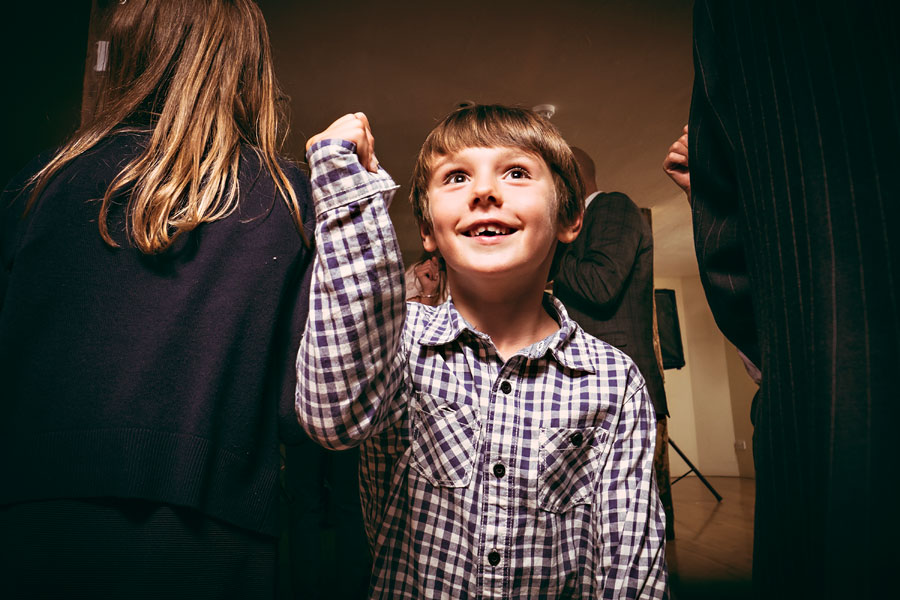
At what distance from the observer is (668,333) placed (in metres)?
3.45

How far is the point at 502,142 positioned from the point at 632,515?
1.94 ft

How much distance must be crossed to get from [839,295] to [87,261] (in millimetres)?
640

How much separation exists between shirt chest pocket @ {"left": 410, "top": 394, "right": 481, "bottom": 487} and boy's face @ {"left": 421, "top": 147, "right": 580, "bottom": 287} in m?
0.21

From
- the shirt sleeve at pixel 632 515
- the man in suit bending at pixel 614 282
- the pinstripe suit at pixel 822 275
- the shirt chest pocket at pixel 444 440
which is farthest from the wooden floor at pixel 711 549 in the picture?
the pinstripe suit at pixel 822 275

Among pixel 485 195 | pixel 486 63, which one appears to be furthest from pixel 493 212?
pixel 486 63

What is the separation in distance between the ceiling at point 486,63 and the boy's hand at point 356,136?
69.4 inches

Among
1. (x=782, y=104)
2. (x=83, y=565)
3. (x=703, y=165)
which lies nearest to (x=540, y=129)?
(x=703, y=165)

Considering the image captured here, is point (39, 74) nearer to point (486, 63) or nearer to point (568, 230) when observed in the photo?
point (568, 230)

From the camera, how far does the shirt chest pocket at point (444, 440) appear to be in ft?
2.34

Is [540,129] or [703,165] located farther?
[540,129]

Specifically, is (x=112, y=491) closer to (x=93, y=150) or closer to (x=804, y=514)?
(x=93, y=150)

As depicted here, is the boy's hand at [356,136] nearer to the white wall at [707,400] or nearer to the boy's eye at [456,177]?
the boy's eye at [456,177]

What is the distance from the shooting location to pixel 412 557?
0.70 m

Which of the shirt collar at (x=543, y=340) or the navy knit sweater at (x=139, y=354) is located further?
the shirt collar at (x=543, y=340)
